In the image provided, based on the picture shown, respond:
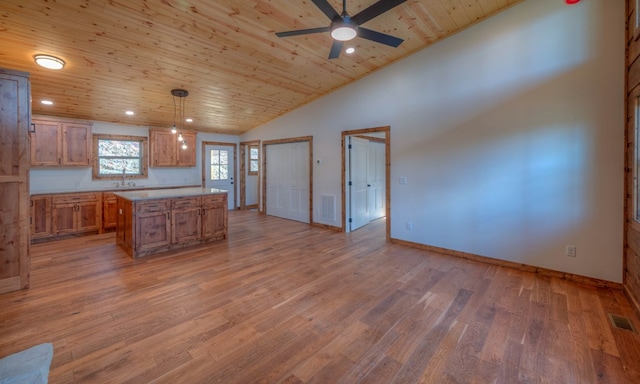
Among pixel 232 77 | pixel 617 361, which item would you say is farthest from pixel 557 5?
pixel 232 77

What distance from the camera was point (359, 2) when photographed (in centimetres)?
323

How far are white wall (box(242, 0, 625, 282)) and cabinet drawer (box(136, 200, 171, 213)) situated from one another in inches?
152

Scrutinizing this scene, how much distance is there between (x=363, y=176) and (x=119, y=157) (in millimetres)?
5702

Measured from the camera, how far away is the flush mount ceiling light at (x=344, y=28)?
2371 millimetres

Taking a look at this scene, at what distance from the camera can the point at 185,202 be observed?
15.1 feet

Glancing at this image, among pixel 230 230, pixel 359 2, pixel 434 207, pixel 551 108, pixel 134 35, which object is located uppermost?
pixel 359 2

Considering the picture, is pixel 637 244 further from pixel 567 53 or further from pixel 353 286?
pixel 353 286

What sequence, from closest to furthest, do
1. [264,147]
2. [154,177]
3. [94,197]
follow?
[94,197] → [154,177] → [264,147]

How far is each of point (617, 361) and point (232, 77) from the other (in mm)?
5495

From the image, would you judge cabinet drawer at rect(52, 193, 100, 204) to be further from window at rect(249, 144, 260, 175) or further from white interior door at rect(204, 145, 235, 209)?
window at rect(249, 144, 260, 175)

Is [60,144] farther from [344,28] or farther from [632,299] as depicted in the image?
[632,299]

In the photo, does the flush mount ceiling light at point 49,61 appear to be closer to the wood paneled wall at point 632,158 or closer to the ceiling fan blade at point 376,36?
the ceiling fan blade at point 376,36

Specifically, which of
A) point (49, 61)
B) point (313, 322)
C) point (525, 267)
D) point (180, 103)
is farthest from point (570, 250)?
point (49, 61)

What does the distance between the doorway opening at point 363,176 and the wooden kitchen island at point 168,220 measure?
2.52 meters
